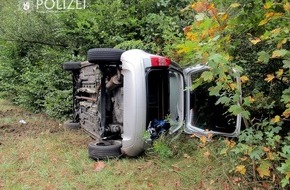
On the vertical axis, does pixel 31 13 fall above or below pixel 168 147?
above

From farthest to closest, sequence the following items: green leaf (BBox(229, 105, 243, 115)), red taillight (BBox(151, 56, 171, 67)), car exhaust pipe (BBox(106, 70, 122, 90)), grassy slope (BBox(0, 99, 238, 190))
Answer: car exhaust pipe (BBox(106, 70, 122, 90))
red taillight (BBox(151, 56, 171, 67))
grassy slope (BBox(0, 99, 238, 190))
green leaf (BBox(229, 105, 243, 115))

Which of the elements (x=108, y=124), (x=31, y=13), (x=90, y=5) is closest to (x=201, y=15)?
(x=108, y=124)

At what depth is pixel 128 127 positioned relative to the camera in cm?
373

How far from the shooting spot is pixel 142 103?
12.1ft

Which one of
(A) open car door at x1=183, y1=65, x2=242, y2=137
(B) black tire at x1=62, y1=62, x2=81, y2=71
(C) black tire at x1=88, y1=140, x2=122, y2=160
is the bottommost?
(C) black tire at x1=88, y1=140, x2=122, y2=160

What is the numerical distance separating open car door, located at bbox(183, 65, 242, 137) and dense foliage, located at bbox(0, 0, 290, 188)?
246 mm

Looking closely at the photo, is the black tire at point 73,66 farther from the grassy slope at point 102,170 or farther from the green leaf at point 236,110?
the green leaf at point 236,110

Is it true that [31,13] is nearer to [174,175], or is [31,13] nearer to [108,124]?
[108,124]

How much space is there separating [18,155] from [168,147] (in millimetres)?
2016

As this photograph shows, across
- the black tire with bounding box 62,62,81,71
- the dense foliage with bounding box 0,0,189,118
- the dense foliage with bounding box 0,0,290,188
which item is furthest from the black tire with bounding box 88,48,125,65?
the black tire with bounding box 62,62,81,71

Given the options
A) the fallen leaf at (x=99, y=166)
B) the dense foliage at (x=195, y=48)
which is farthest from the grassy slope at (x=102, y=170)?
the dense foliage at (x=195, y=48)

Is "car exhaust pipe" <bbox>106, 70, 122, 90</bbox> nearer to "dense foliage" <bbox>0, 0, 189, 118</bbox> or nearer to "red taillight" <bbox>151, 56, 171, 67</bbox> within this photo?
"red taillight" <bbox>151, 56, 171, 67</bbox>

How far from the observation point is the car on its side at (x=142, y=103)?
3.69 m

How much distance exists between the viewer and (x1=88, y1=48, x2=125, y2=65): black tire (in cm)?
383
